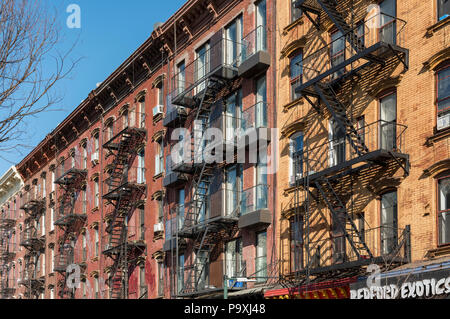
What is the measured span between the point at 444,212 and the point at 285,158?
27.9 feet

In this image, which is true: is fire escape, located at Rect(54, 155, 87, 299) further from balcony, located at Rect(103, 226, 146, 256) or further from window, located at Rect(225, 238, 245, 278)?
window, located at Rect(225, 238, 245, 278)

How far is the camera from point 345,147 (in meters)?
23.5

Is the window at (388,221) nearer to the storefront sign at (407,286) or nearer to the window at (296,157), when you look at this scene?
the storefront sign at (407,286)

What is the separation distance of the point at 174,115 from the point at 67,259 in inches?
716

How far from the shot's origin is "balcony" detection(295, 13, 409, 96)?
21.5 meters

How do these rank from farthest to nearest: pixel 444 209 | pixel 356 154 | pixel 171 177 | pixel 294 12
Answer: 1. pixel 171 177
2. pixel 294 12
3. pixel 356 154
4. pixel 444 209

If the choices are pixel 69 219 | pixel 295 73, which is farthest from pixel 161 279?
pixel 69 219

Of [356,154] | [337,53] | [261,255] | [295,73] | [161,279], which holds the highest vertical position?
[295,73]

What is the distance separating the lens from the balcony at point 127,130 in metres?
39.1

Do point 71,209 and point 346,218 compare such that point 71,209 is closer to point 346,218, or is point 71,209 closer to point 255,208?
point 255,208

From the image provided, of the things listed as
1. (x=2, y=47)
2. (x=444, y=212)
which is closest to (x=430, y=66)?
(x=444, y=212)

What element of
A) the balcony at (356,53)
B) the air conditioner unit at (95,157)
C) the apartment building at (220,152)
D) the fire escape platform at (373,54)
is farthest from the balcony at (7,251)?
the fire escape platform at (373,54)
